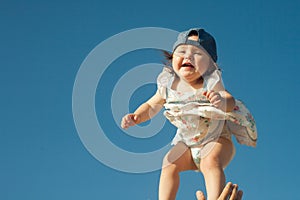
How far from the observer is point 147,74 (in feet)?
12.0

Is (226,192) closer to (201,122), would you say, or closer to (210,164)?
(210,164)

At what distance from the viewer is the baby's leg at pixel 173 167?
131 inches

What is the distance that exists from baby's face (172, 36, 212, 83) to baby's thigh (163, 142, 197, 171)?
56 centimetres

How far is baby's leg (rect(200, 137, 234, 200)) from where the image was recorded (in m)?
3.20

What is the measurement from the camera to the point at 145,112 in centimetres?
361

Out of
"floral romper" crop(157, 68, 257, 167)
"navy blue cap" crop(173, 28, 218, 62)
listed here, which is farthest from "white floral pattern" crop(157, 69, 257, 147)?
"navy blue cap" crop(173, 28, 218, 62)

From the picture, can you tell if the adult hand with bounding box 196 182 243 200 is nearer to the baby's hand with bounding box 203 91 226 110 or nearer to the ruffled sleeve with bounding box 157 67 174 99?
the baby's hand with bounding box 203 91 226 110

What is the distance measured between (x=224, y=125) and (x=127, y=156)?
2.63ft

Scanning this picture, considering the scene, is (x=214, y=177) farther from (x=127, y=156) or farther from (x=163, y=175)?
(x=127, y=156)

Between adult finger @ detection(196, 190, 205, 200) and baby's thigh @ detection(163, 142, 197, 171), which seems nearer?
adult finger @ detection(196, 190, 205, 200)

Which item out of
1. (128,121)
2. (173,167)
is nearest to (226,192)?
(173,167)

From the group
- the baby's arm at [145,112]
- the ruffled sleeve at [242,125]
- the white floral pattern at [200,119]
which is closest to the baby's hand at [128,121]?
the baby's arm at [145,112]

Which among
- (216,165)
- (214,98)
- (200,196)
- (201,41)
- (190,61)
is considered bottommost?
(200,196)

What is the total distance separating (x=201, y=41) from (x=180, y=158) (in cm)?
92
